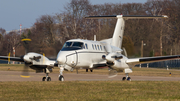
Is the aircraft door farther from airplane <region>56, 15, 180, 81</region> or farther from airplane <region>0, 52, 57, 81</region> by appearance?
airplane <region>0, 52, 57, 81</region>

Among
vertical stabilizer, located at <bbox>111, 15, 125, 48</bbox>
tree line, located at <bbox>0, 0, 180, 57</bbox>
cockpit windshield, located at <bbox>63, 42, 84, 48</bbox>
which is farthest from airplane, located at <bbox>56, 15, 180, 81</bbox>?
tree line, located at <bbox>0, 0, 180, 57</bbox>

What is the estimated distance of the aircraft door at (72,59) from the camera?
18.6 meters

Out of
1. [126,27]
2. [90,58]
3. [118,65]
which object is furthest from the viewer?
[126,27]

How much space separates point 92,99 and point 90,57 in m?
9.79

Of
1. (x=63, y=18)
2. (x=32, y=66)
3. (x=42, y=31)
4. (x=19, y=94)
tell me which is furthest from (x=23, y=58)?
(x=63, y=18)

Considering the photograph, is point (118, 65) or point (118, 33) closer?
point (118, 65)

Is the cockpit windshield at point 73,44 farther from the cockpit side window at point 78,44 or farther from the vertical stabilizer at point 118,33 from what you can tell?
the vertical stabilizer at point 118,33

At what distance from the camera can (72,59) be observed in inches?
747

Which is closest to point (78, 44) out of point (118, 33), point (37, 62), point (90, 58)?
point (90, 58)

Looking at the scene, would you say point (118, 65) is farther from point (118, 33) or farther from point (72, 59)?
point (118, 33)

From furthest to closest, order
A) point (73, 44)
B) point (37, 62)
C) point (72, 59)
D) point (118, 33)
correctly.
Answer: point (118, 33) → point (37, 62) → point (73, 44) → point (72, 59)

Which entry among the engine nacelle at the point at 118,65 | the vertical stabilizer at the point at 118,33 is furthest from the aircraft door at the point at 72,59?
the vertical stabilizer at the point at 118,33

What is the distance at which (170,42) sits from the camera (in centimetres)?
7081

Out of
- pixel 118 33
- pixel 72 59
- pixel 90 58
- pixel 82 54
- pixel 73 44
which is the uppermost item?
pixel 118 33
